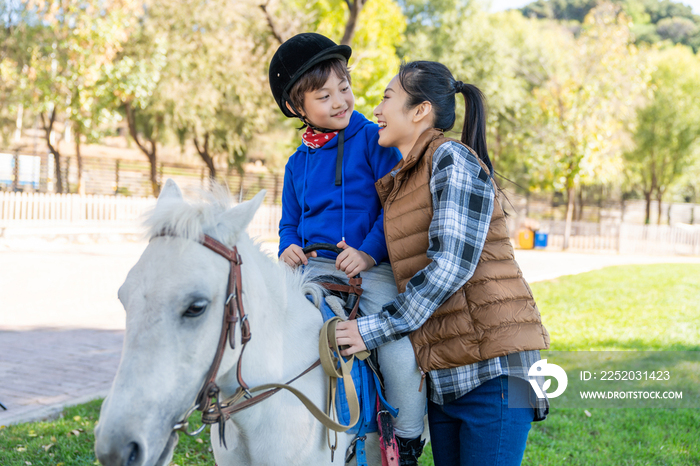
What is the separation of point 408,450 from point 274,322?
0.86 metres

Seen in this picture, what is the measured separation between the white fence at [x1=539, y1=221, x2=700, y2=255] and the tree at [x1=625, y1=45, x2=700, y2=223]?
26.9ft

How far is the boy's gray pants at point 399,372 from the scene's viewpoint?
2213mm

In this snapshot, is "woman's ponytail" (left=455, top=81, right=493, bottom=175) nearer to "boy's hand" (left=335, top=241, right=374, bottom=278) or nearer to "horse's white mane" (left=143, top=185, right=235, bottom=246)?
Answer: "boy's hand" (left=335, top=241, right=374, bottom=278)

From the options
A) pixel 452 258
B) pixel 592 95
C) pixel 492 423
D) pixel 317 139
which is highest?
pixel 592 95

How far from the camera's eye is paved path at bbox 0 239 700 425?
18.2 feet

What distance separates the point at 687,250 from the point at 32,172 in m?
28.9

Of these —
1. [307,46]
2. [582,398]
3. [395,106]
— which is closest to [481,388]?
[395,106]

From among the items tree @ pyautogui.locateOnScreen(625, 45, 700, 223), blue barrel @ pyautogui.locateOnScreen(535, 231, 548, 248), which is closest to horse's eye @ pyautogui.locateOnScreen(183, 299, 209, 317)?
blue barrel @ pyautogui.locateOnScreen(535, 231, 548, 248)

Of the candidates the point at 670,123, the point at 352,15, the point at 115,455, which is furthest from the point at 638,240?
the point at 115,455

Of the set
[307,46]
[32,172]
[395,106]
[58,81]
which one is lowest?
[32,172]

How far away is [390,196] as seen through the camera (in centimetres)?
226

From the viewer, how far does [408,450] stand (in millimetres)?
2332

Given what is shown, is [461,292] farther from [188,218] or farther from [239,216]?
[188,218]

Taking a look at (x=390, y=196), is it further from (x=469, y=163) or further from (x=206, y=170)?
(x=206, y=170)
